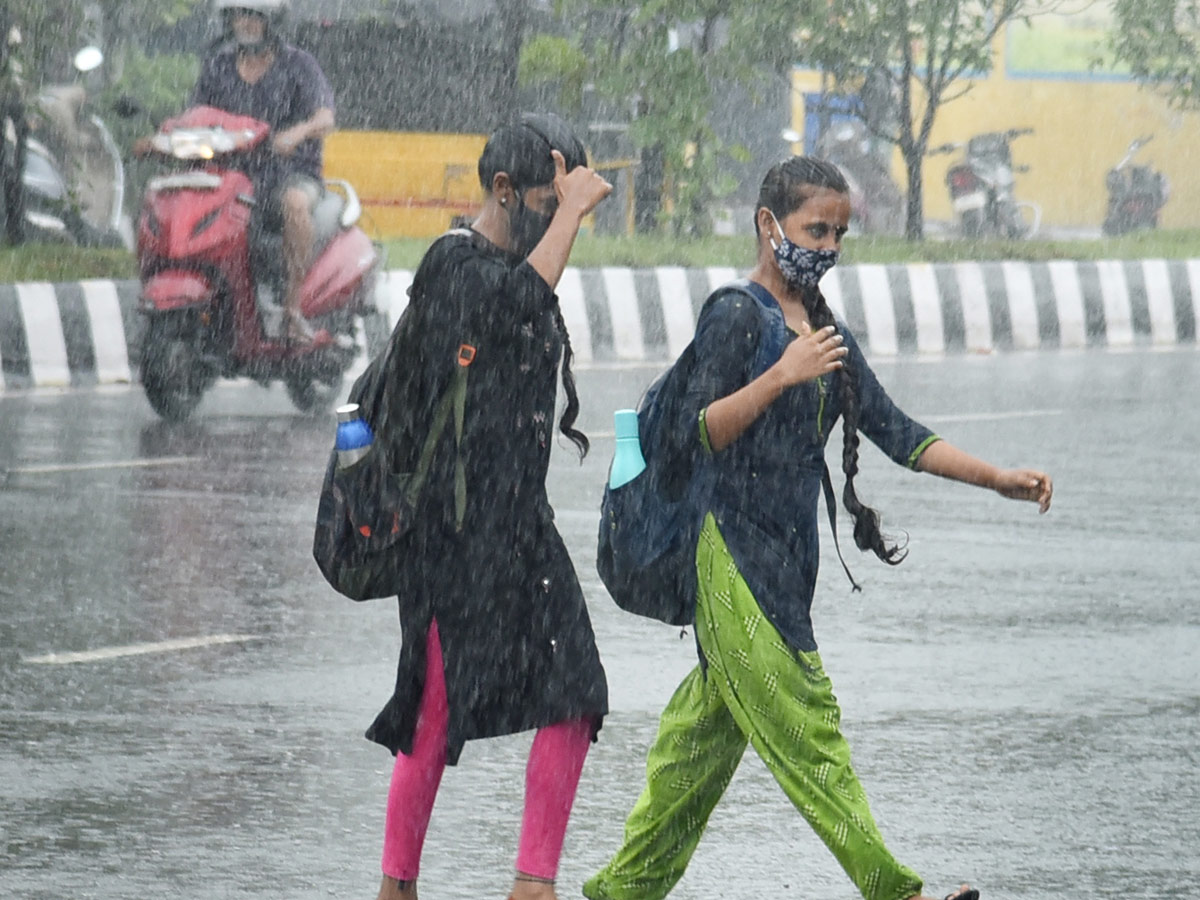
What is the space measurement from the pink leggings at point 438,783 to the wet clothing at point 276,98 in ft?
26.1

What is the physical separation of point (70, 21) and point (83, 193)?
2.55 m

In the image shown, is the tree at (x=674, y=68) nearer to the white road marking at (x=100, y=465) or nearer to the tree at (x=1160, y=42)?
the tree at (x=1160, y=42)

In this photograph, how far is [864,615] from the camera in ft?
25.9

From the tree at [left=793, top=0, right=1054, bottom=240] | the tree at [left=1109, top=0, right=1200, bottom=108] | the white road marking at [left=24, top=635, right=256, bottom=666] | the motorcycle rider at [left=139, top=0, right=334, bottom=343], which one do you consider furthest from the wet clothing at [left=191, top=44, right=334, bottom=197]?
A: the tree at [left=1109, top=0, right=1200, bottom=108]

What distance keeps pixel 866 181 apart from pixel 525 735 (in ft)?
73.3

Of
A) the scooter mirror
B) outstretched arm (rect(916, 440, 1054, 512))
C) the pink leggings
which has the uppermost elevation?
the scooter mirror

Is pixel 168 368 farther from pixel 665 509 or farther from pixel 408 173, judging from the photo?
pixel 408 173

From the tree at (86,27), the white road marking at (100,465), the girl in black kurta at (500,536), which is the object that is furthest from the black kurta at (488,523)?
the tree at (86,27)

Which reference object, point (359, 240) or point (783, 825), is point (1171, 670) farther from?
→ point (359, 240)

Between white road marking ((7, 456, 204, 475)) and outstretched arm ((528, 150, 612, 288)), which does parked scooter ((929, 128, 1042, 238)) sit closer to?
white road marking ((7, 456, 204, 475))

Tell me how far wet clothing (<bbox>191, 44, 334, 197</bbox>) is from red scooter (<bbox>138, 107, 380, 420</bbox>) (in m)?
0.09

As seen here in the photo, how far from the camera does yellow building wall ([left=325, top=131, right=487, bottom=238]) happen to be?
68.1ft

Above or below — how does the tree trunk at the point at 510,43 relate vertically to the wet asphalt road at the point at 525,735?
above

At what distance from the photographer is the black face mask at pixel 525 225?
4.29 metres
